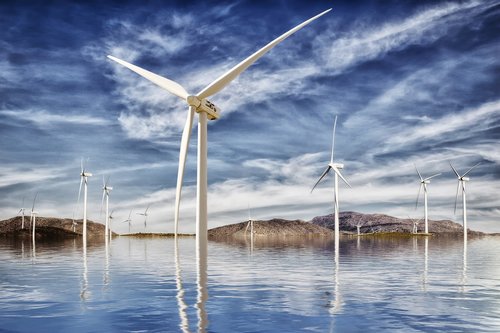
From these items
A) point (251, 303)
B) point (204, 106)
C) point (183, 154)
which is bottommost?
point (251, 303)

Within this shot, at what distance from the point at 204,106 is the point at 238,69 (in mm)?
9877

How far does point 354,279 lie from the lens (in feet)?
133

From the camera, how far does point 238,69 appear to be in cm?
7431

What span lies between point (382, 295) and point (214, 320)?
12395 millimetres

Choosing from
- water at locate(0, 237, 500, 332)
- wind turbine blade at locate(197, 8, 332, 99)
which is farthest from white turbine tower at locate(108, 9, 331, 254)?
Result: water at locate(0, 237, 500, 332)

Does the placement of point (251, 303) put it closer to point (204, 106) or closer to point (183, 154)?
point (183, 154)

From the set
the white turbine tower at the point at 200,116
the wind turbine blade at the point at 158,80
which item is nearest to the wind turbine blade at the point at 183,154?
the white turbine tower at the point at 200,116

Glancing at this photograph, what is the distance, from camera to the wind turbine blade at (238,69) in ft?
220

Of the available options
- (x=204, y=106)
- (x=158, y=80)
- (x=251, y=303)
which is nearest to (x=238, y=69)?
(x=204, y=106)

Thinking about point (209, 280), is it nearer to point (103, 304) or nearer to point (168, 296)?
point (168, 296)

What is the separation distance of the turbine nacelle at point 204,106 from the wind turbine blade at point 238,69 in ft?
3.31

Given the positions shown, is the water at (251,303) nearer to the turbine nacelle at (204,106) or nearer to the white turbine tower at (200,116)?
the white turbine tower at (200,116)

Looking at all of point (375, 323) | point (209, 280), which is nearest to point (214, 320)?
point (375, 323)

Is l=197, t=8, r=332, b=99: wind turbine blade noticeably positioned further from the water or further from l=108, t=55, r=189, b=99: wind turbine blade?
the water
